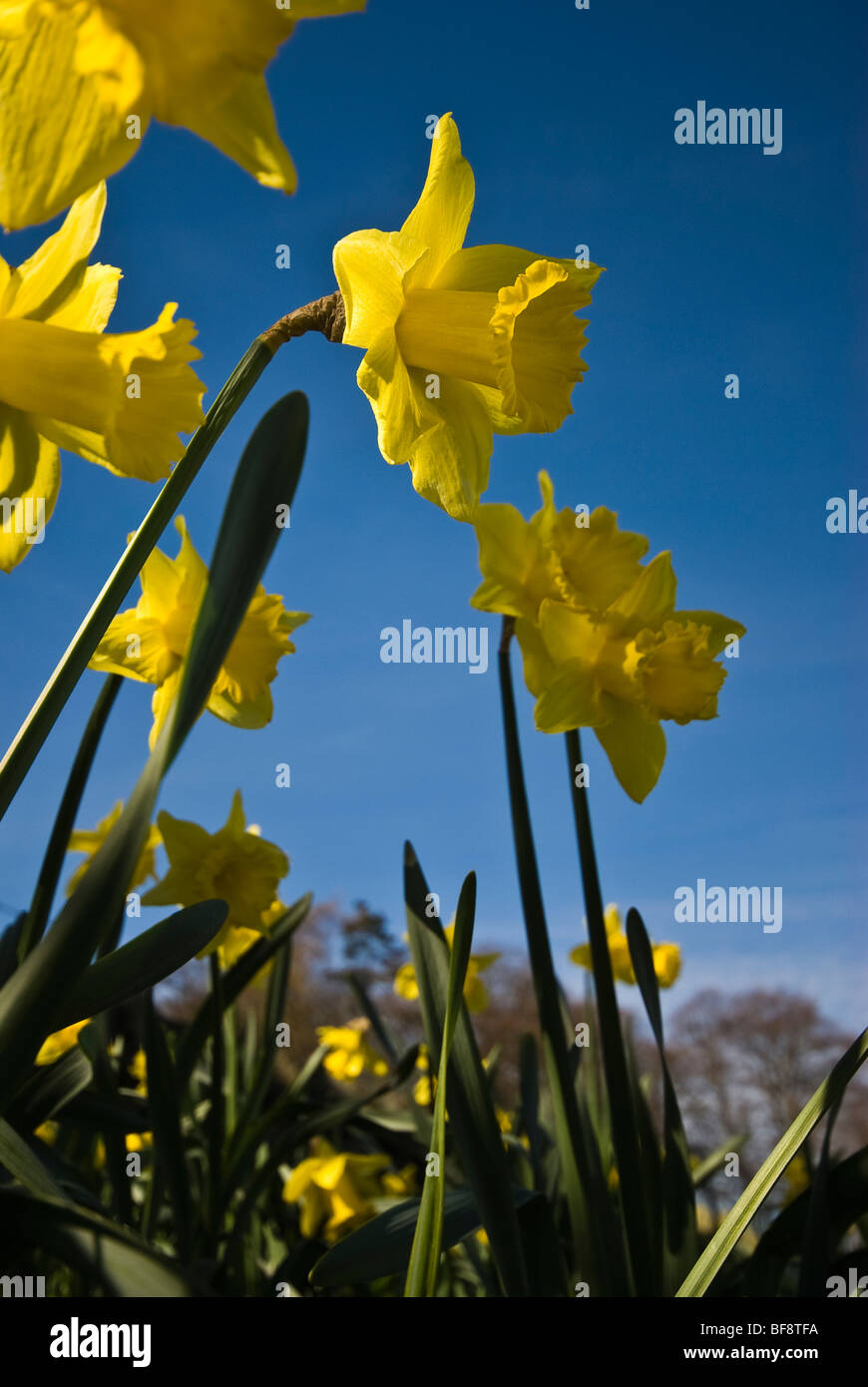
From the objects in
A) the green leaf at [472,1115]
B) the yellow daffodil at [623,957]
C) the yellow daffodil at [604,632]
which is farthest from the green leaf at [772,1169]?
the yellow daffodil at [623,957]

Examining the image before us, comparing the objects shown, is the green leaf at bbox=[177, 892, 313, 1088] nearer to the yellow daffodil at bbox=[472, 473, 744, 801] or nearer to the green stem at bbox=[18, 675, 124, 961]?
the green stem at bbox=[18, 675, 124, 961]

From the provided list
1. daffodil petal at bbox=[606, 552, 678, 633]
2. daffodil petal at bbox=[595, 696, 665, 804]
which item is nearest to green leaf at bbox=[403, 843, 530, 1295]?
daffodil petal at bbox=[595, 696, 665, 804]

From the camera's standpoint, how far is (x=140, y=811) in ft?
1.26

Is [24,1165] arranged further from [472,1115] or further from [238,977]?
[238,977]

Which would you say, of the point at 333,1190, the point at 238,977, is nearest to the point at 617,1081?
the point at 238,977

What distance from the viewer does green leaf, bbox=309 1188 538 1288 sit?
0.61m

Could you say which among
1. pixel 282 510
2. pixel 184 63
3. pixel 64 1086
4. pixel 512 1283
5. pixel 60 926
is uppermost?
pixel 184 63

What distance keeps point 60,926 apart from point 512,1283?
0.48 m

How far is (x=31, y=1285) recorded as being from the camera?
58 cm

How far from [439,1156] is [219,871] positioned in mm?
612

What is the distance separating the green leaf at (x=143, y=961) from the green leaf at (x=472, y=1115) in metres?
0.23

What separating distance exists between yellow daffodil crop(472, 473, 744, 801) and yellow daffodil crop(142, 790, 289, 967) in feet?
1.45
